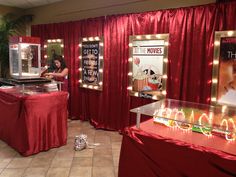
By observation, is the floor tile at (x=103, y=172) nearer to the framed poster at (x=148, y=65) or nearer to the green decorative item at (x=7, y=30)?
the framed poster at (x=148, y=65)

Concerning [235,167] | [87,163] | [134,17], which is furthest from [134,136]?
[134,17]

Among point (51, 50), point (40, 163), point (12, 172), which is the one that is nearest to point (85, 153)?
point (40, 163)

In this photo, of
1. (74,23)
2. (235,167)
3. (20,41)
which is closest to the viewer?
(235,167)

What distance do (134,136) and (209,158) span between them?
0.69 meters

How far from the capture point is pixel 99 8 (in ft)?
15.8

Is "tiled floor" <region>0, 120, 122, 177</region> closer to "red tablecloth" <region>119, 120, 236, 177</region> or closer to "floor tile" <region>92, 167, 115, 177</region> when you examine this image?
"floor tile" <region>92, 167, 115, 177</region>

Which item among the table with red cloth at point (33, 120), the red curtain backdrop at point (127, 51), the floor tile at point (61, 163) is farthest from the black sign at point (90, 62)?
the floor tile at point (61, 163)

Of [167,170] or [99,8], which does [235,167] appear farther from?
[99,8]

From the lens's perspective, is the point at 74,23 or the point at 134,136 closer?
the point at 134,136

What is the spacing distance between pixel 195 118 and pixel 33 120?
2.29 m

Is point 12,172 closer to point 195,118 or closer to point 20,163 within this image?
point 20,163

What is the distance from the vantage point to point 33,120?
134 inches

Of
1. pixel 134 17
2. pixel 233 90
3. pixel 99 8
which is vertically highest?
pixel 99 8

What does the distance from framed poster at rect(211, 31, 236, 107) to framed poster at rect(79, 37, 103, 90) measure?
7.34 feet
